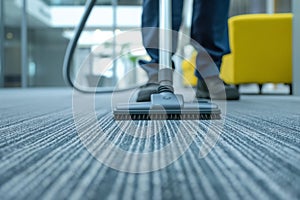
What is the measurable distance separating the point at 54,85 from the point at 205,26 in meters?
5.46

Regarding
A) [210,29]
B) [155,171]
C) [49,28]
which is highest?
[49,28]

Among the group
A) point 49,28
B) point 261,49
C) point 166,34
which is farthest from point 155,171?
point 49,28

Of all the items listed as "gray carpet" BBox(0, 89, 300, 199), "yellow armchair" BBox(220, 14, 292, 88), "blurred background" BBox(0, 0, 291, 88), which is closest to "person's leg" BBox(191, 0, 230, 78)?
"gray carpet" BBox(0, 89, 300, 199)

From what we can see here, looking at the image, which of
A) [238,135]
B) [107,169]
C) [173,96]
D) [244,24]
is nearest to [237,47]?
[244,24]

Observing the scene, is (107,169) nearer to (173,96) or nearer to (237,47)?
(173,96)

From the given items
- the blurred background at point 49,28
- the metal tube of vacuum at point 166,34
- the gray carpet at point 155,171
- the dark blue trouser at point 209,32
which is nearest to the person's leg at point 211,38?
the dark blue trouser at point 209,32

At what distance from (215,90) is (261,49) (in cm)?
146

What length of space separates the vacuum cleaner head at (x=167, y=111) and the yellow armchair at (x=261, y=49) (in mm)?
1994

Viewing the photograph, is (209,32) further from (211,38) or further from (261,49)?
(261,49)

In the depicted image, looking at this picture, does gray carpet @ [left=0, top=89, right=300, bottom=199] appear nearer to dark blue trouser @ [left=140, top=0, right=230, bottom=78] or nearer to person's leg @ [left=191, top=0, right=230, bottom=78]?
dark blue trouser @ [left=140, top=0, right=230, bottom=78]

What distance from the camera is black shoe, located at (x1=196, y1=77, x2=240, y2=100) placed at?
1298 millimetres

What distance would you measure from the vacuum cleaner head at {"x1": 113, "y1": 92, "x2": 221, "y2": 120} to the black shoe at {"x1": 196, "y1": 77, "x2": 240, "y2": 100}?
60 cm

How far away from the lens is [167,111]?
2.23 feet

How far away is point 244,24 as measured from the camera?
2.60 m
